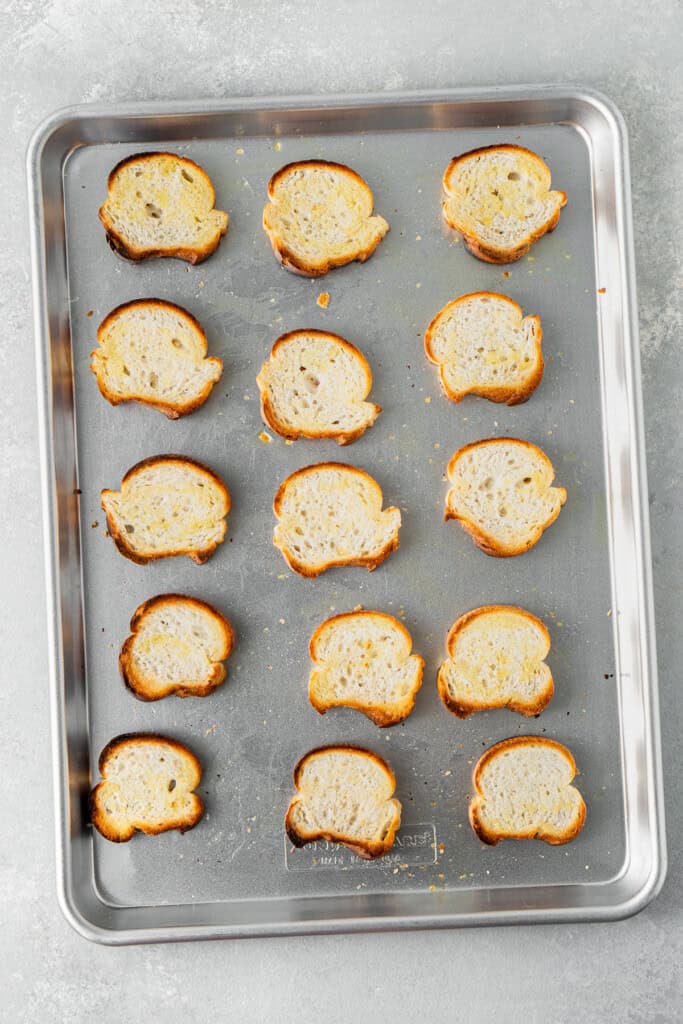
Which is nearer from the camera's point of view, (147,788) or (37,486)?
(147,788)

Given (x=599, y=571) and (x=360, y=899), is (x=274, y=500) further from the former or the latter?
(x=360, y=899)

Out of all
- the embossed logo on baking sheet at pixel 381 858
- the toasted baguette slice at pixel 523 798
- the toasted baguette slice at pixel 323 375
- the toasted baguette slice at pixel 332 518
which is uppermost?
the toasted baguette slice at pixel 323 375

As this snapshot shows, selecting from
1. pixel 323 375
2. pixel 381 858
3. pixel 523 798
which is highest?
pixel 323 375

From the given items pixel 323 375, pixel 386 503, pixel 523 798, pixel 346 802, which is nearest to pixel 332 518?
pixel 386 503

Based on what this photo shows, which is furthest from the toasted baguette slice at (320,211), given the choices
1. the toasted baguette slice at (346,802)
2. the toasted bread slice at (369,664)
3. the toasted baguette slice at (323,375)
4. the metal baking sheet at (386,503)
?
the toasted baguette slice at (346,802)

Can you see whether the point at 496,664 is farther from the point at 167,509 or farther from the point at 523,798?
the point at 167,509

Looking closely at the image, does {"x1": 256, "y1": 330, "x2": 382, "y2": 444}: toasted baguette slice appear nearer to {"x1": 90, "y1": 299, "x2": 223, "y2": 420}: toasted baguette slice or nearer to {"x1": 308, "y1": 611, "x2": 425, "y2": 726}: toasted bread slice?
{"x1": 90, "y1": 299, "x2": 223, "y2": 420}: toasted baguette slice

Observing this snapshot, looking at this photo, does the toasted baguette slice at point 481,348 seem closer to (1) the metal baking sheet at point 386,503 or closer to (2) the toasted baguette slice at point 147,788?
(1) the metal baking sheet at point 386,503
